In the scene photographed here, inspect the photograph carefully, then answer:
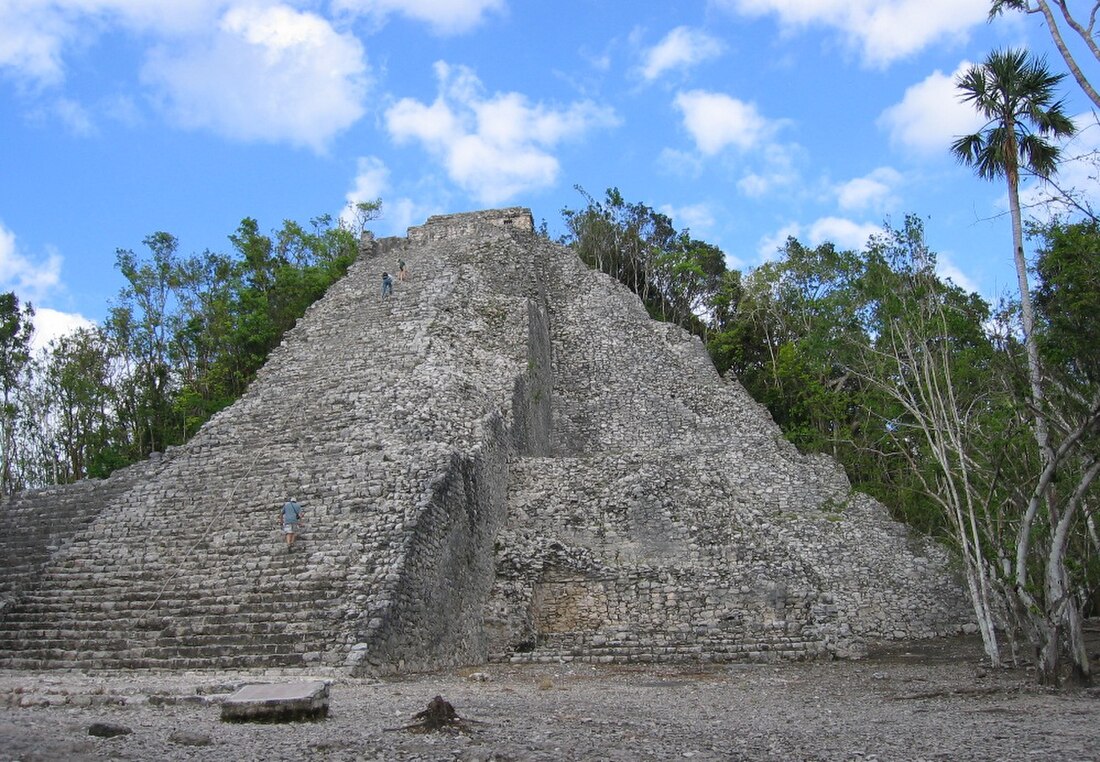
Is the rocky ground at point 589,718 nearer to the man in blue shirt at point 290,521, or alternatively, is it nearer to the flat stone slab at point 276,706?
the flat stone slab at point 276,706

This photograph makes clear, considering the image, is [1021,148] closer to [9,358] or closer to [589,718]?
[589,718]

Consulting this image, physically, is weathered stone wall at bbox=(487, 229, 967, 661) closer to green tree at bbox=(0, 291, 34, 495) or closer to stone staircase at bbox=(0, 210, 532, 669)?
stone staircase at bbox=(0, 210, 532, 669)

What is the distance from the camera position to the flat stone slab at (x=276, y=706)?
6234mm

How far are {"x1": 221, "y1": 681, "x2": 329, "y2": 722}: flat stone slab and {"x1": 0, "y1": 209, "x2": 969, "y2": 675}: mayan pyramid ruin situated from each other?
325 centimetres

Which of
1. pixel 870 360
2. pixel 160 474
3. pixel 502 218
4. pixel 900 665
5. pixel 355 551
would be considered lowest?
pixel 900 665

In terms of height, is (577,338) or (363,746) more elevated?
(577,338)

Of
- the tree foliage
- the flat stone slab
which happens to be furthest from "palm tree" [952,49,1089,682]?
the tree foliage

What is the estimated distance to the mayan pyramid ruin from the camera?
10961mm

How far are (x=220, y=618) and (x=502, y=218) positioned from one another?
19.4m

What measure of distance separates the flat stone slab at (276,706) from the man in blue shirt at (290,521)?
5.37 m

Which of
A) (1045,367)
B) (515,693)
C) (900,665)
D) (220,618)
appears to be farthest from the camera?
(900,665)

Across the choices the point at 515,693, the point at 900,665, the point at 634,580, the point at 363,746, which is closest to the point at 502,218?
the point at 634,580

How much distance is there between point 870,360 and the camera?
596 inches

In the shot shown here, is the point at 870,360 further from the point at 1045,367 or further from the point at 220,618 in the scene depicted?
the point at 220,618
